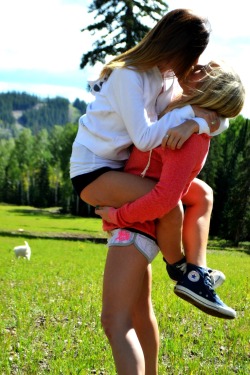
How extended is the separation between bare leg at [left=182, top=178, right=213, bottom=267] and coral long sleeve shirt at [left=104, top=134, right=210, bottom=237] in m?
0.18

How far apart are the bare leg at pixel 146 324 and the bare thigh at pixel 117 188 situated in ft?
1.59

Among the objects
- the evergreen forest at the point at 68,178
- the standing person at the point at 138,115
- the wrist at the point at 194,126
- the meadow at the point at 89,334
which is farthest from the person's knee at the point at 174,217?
the evergreen forest at the point at 68,178

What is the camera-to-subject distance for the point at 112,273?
3105 millimetres

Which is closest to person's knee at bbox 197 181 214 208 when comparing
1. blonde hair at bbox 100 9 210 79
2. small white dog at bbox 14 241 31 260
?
blonde hair at bbox 100 9 210 79

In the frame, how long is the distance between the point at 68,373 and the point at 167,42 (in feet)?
9.69

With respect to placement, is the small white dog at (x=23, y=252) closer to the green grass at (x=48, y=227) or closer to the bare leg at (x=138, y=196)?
the green grass at (x=48, y=227)

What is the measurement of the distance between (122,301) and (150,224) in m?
0.44

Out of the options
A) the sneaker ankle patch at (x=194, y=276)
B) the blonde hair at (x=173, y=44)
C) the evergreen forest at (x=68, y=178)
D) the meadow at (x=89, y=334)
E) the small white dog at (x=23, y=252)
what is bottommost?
the evergreen forest at (x=68, y=178)

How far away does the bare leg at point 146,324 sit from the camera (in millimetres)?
3506

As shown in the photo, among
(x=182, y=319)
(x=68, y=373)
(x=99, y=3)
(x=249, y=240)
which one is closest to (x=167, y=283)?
(x=182, y=319)

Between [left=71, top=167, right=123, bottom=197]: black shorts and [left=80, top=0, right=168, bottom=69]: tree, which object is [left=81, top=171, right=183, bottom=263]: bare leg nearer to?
[left=71, top=167, right=123, bottom=197]: black shorts

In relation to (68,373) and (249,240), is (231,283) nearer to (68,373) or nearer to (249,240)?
(68,373)

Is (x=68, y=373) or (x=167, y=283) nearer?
(x=68, y=373)

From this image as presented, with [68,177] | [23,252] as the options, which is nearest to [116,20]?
[23,252]
